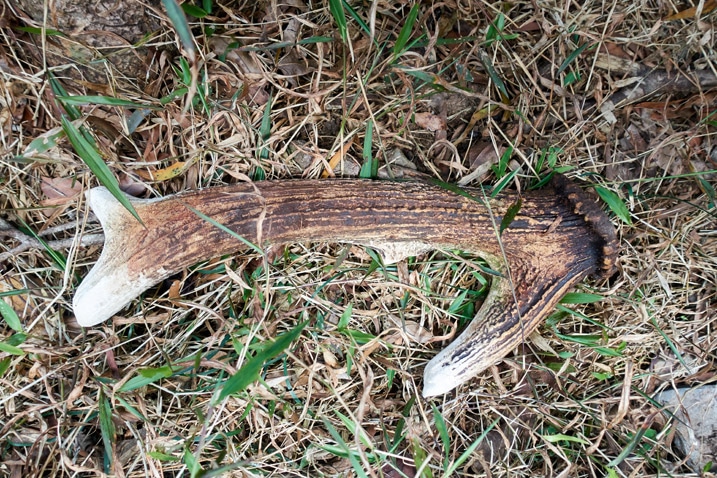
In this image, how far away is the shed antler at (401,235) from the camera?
1871 mm

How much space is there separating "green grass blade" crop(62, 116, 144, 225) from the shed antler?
0.36ft

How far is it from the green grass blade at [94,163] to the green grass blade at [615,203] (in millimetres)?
1939

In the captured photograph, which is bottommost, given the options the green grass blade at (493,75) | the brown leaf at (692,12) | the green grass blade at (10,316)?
the green grass blade at (10,316)

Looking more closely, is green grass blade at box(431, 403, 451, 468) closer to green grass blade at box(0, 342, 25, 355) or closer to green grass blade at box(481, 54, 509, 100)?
green grass blade at box(481, 54, 509, 100)

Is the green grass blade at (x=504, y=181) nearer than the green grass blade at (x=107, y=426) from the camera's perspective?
No

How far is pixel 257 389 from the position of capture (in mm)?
2186

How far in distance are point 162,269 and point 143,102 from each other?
2.34 feet

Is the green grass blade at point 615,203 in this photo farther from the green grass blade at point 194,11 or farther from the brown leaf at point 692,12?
the green grass blade at point 194,11

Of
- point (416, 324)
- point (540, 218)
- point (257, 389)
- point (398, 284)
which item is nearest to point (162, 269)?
point (257, 389)

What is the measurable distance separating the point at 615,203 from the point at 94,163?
213 cm

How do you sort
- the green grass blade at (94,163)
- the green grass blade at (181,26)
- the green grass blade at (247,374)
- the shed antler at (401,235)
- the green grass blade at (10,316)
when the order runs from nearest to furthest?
the green grass blade at (181,26) → the green grass blade at (247,374) → the green grass blade at (94,163) → the shed antler at (401,235) → the green grass blade at (10,316)

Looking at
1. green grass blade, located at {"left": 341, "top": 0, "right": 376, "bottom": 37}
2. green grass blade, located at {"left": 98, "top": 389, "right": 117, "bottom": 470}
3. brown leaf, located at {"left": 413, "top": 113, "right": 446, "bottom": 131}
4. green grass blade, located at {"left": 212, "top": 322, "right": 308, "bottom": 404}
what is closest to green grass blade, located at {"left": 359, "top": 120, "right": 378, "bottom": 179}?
brown leaf, located at {"left": 413, "top": 113, "right": 446, "bottom": 131}

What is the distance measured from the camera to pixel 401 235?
6.70 feet

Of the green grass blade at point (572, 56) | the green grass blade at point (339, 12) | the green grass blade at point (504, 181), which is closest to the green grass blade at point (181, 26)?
the green grass blade at point (339, 12)
